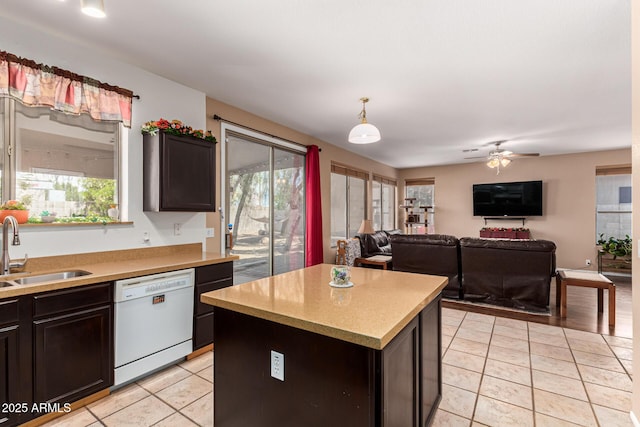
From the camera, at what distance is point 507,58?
2.74m

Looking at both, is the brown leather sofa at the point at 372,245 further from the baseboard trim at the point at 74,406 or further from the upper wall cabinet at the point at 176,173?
the baseboard trim at the point at 74,406

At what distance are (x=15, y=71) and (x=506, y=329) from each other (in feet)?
16.7

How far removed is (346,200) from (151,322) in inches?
191

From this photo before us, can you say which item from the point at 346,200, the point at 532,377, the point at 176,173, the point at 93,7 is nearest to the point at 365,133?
the point at 176,173

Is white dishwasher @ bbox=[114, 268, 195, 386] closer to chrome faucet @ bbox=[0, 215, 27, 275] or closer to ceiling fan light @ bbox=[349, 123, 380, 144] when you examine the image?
chrome faucet @ bbox=[0, 215, 27, 275]

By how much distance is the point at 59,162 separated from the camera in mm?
2539

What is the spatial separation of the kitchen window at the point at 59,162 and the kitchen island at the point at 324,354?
181cm

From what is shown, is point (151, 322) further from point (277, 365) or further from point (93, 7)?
point (93, 7)

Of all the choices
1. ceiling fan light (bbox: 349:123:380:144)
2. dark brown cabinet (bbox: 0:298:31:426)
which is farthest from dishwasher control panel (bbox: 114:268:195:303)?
ceiling fan light (bbox: 349:123:380:144)

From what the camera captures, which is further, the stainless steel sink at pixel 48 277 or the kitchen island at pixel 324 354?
the stainless steel sink at pixel 48 277

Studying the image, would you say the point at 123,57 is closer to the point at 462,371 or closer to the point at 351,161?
the point at 462,371

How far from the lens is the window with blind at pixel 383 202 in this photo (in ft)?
26.2

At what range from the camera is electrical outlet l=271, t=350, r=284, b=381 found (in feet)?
4.67

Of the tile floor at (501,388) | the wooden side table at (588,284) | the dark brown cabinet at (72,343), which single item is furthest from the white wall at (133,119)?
the wooden side table at (588,284)
